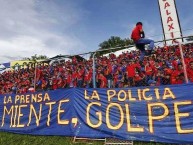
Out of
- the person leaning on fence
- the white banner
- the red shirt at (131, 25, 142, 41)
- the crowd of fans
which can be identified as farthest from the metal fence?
the white banner

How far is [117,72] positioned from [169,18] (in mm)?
12983

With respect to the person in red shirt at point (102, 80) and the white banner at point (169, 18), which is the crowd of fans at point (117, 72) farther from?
the white banner at point (169, 18)

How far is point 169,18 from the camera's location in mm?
25000

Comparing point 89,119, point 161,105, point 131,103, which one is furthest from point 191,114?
point 89,119

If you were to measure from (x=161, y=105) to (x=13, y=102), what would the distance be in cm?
680

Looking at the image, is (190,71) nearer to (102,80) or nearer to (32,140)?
(102,80)

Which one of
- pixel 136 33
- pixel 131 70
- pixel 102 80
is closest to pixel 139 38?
pixel 136 33

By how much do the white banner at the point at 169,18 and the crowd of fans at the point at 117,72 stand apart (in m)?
10.1

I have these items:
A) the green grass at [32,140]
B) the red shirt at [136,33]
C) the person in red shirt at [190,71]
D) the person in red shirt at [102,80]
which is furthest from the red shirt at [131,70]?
the green grass at [32,140]

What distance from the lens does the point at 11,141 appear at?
10.5 m

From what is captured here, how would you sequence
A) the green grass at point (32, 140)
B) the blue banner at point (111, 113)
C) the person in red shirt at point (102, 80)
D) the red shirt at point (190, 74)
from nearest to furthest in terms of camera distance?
the blue banner at point (111, 113) < the green grass at point (32, 140) < the red shirt at point (190, 74) < the person in red shirt at point (102, 80)

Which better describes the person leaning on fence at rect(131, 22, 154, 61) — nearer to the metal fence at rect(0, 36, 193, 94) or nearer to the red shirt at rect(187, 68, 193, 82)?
the metal fence at rect(0, 36, 193, 94)

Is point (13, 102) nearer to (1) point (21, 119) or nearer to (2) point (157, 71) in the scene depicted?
(1) point (21, 119)

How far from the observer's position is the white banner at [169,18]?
2442cm
